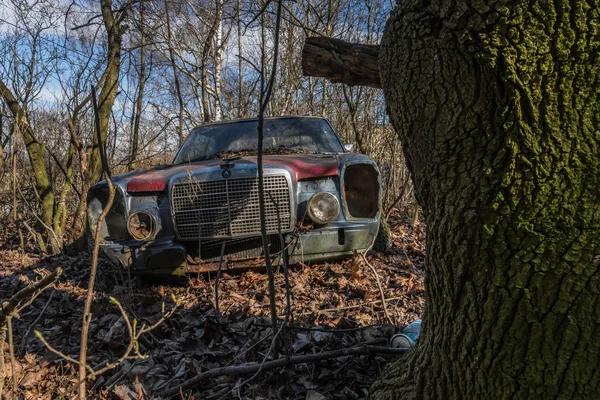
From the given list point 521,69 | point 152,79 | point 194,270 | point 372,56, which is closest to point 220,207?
point 194,270

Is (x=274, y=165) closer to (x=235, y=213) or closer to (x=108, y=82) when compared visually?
(x=235, y=213)

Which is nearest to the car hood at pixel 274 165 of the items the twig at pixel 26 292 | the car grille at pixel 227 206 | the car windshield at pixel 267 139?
the car grille at pixel 227 206

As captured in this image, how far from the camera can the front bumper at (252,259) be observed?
3498 millimetres

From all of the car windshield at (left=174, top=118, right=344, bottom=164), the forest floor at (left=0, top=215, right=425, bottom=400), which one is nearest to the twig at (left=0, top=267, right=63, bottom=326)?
the forest floor at (left=0, top=215, right=425, bottom=400)

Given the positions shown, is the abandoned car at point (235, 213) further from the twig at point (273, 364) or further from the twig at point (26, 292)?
the twig at point (26, 292)

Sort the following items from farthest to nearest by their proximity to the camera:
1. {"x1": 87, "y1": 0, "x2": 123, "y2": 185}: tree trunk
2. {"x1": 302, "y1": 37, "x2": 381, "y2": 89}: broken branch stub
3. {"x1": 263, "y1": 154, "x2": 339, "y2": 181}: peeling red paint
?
{"x1": 87, "y1": 0, "x2": 123, "y2": 185}: tree trunk < {"x1": 263, "y1": 154, "x2": 339, "y2": 181}: peeling red paint < {"x1": 302, "y1": 37, "x2": 381, "y2": 89}: broken branch stub

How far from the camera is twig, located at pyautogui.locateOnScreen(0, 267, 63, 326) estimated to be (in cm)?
131

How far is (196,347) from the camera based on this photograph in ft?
8.77

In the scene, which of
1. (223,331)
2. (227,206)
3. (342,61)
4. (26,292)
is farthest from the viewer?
(227,206)

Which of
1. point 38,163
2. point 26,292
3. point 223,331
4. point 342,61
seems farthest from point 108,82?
point 26,292

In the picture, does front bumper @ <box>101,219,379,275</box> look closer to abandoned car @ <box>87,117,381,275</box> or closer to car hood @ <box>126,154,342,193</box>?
abandoned car @ <box>87,117,381,275</box>

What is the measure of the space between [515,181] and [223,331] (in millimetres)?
2197

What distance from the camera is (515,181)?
1146 millimetres

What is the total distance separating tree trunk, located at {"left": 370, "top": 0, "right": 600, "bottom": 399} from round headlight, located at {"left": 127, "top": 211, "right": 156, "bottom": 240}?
2780mm
